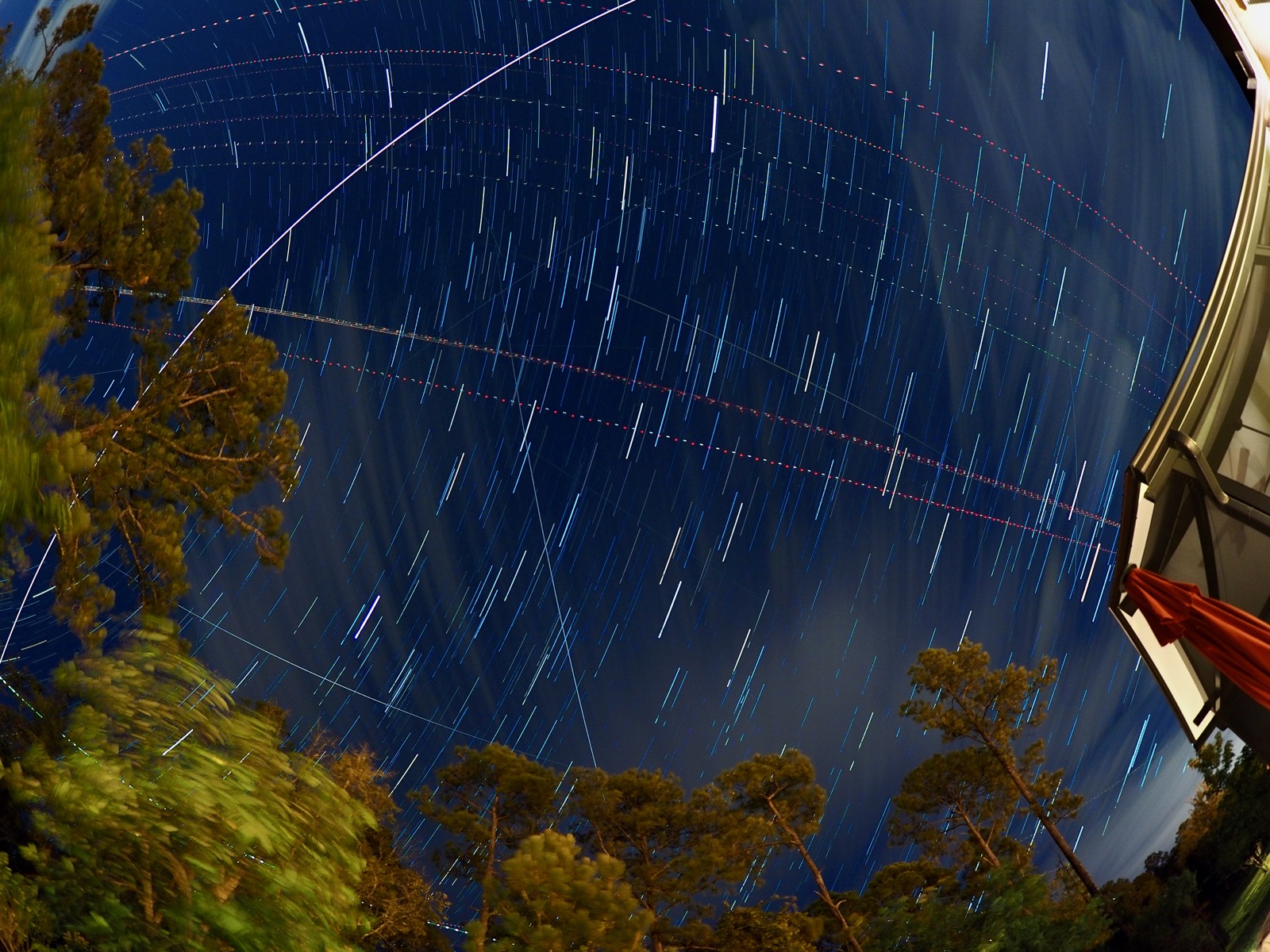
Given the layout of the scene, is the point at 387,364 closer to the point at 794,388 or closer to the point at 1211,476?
the point at 794,388

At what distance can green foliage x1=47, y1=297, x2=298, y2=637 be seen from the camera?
335 inches

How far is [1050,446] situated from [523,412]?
10556mm

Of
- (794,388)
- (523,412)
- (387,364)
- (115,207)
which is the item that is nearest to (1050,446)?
(794,388)

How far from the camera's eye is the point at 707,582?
18.1m

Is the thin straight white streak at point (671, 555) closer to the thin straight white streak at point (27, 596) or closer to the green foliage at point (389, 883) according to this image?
the green foliage at point (389, 883)

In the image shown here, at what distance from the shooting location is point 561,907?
736 cm

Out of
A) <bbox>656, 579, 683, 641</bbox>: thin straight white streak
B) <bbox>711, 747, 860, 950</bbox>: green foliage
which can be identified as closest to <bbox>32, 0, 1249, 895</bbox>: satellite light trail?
<bbox>656, 579, 683, 641</bbox>: thin straight white streak

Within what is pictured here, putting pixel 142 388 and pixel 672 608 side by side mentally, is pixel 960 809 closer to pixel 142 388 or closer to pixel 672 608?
pixel 672 608

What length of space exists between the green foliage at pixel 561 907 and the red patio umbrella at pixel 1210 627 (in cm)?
508

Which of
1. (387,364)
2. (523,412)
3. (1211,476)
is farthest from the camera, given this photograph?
(523,412)

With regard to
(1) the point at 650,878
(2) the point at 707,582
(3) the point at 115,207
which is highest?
(3) the point at 115,207

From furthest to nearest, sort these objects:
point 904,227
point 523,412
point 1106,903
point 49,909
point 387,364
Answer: point 904,227, point 523,412, point 387,364, point 1106,903, point 49,909

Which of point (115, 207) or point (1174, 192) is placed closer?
point (115, 207)

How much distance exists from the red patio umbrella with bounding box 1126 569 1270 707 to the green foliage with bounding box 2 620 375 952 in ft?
22.1
